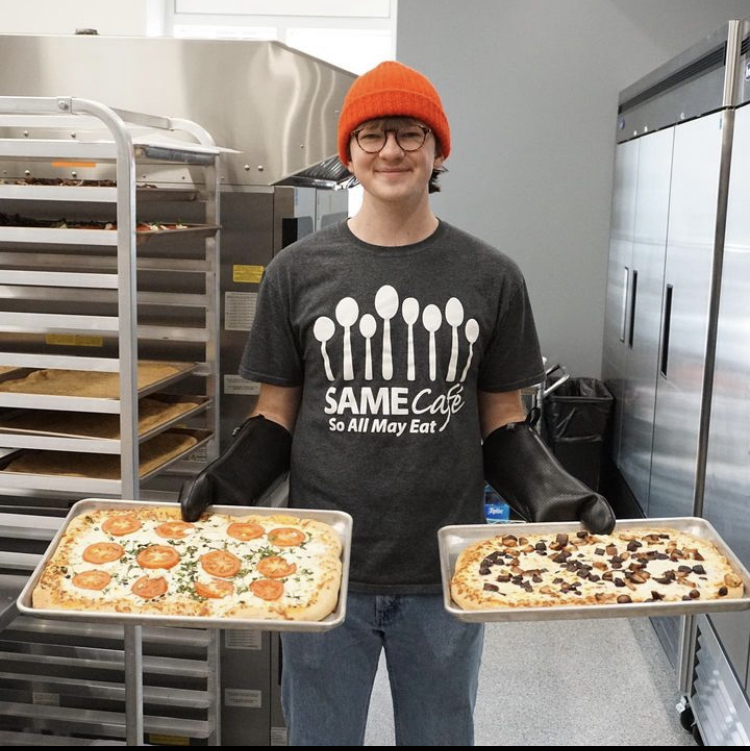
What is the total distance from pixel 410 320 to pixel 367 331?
8 centimetres

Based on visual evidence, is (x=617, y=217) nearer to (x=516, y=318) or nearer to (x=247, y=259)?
(x=247, y=259)

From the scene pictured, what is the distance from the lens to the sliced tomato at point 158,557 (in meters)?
1.70

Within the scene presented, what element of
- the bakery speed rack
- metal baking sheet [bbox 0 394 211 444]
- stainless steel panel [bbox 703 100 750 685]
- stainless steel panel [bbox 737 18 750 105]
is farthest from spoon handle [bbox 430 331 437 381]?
stainless steel panel [bbox 737 18 750 105]

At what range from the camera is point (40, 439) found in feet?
7.38

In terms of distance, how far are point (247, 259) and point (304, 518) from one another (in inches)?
45.9

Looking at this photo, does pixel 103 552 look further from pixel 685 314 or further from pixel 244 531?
pixel 685 314

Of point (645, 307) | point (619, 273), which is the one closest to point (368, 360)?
point (645, 307)

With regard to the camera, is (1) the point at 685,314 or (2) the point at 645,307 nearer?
(1) the point at 685,314

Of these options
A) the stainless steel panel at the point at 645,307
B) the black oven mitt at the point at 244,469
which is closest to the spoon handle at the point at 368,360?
the black oven mitt at the point at 244,469

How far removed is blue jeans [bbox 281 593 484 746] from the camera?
1.84 m

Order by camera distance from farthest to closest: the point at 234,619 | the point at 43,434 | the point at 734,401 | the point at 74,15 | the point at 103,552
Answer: the point at 74,15 → the point at 734,401 → the point at 43,434 → the point at 103,552 → the point at 234,619

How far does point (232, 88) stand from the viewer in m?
2.85

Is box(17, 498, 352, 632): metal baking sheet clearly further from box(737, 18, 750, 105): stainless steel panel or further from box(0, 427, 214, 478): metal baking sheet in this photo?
→ box(737, 18, 750, 105): stainless steel panel

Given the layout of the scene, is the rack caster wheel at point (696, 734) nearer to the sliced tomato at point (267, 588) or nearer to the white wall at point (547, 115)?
the sliced tomato at point (267, 588)
